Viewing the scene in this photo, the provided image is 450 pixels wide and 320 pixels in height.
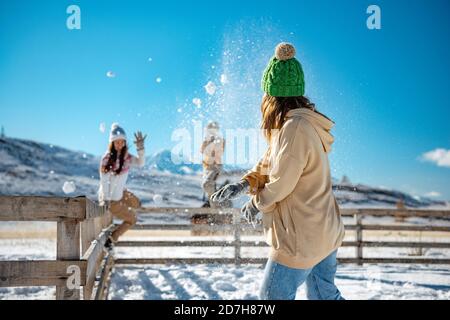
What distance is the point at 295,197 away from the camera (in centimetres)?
204

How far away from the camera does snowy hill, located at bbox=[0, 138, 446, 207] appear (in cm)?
2972

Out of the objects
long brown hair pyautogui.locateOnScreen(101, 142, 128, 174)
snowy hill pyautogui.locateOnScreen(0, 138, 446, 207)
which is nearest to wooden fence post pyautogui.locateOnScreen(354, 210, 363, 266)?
long brown hair pyautogui.locateOnScreen(101, 142, 128, 174)

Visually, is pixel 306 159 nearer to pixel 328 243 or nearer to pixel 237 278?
pixel 328 243

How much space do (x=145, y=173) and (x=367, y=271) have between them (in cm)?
2850

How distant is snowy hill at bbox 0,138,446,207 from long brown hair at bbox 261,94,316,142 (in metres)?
25.7

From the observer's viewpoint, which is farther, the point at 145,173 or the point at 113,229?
the point at 145,173

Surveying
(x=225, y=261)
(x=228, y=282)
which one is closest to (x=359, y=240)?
(x=225, y=261)

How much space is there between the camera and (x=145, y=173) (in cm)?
3469

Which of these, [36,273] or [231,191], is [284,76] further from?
[36,273]

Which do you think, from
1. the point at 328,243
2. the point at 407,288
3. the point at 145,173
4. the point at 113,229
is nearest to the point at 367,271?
the point at 407,288

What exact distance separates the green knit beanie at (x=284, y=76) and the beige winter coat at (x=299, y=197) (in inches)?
6.1

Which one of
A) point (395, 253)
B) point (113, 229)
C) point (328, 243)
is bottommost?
point (395, 253)

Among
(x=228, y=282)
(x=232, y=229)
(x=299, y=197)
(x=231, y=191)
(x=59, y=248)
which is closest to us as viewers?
(x=299, y=197)

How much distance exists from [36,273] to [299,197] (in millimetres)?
1249
